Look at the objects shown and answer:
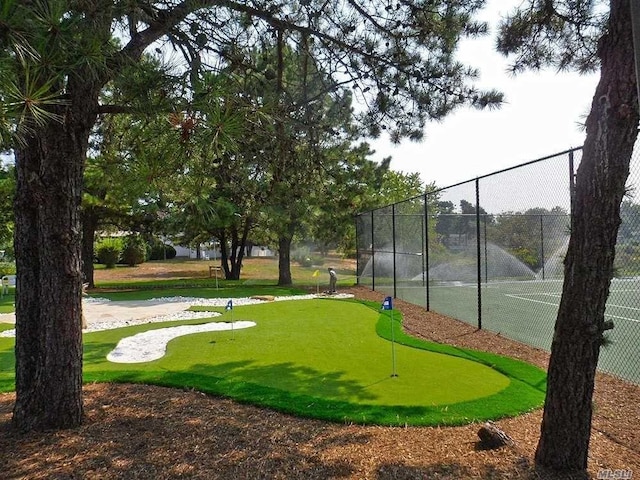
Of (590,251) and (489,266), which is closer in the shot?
(590,251)

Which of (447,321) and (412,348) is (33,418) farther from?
(447,321)

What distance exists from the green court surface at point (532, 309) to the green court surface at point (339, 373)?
1.11 m

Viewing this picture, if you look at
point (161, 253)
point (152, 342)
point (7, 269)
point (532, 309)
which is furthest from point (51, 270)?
point (161, 253)

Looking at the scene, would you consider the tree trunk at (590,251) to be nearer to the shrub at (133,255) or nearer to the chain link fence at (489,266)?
the chain link fence at (489,266)

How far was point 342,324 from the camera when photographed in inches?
313

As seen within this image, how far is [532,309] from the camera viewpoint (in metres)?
8.58

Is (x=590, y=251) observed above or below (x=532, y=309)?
above

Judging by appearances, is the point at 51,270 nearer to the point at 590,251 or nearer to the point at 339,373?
the point at 339,373

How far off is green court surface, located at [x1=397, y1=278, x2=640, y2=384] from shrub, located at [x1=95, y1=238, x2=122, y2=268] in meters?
18.5

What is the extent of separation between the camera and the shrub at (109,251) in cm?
2450

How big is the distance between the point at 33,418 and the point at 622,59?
14.2ft

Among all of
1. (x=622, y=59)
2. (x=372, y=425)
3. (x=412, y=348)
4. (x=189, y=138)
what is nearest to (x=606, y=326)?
(x=622, y=59)

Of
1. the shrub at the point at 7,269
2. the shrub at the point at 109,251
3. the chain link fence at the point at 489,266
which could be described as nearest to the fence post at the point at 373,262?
the chain link fence at the point at 489,266

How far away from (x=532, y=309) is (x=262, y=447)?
23.1 ft
